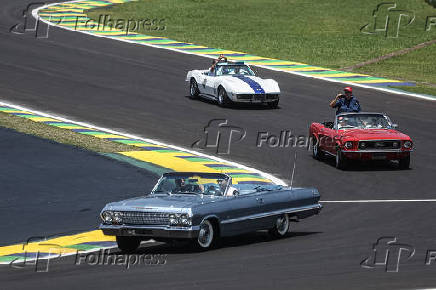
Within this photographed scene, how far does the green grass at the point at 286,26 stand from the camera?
139 feet

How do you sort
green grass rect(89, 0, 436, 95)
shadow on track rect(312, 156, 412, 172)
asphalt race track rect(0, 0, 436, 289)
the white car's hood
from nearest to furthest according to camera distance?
asphalt race track rect(0, 0, 436, 289), shadow on track rect(312, 156, 412, 172), the white car's hood, green grass rect(89, 0, 436, 95)

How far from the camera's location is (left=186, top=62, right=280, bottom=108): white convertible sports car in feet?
99.3

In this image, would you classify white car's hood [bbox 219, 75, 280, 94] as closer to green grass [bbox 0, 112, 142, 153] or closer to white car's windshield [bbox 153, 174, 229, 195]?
green grass [bbox 0, 112, 142, 153]

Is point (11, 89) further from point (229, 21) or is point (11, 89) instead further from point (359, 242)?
point (359, 242)

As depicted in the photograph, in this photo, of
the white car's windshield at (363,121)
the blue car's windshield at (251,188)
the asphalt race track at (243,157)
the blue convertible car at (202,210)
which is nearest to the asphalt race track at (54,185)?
the asphalt race track at (243,157)

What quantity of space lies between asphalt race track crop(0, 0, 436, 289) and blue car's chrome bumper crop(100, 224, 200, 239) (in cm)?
30

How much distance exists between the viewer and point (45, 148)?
23734 mm

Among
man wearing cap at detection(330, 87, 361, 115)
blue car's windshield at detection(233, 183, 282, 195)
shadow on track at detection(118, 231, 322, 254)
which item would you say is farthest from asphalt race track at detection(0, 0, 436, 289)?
man wearing cap at detection(330, 87, 361, 115)

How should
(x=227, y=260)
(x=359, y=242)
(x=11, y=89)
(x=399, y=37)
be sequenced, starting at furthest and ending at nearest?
1. (x=399, y=37)
2. (x=11, y=89)
3. (x=359, y=242)
4. (x=227, y=260)

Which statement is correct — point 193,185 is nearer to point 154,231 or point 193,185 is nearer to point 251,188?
point 251,188

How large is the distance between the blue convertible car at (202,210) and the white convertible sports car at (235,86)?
14.6 m

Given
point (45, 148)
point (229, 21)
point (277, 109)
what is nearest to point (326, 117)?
point (277, 109)

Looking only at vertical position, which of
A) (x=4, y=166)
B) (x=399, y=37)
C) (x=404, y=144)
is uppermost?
(x=399, y=37)

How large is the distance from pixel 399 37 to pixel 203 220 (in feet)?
109
